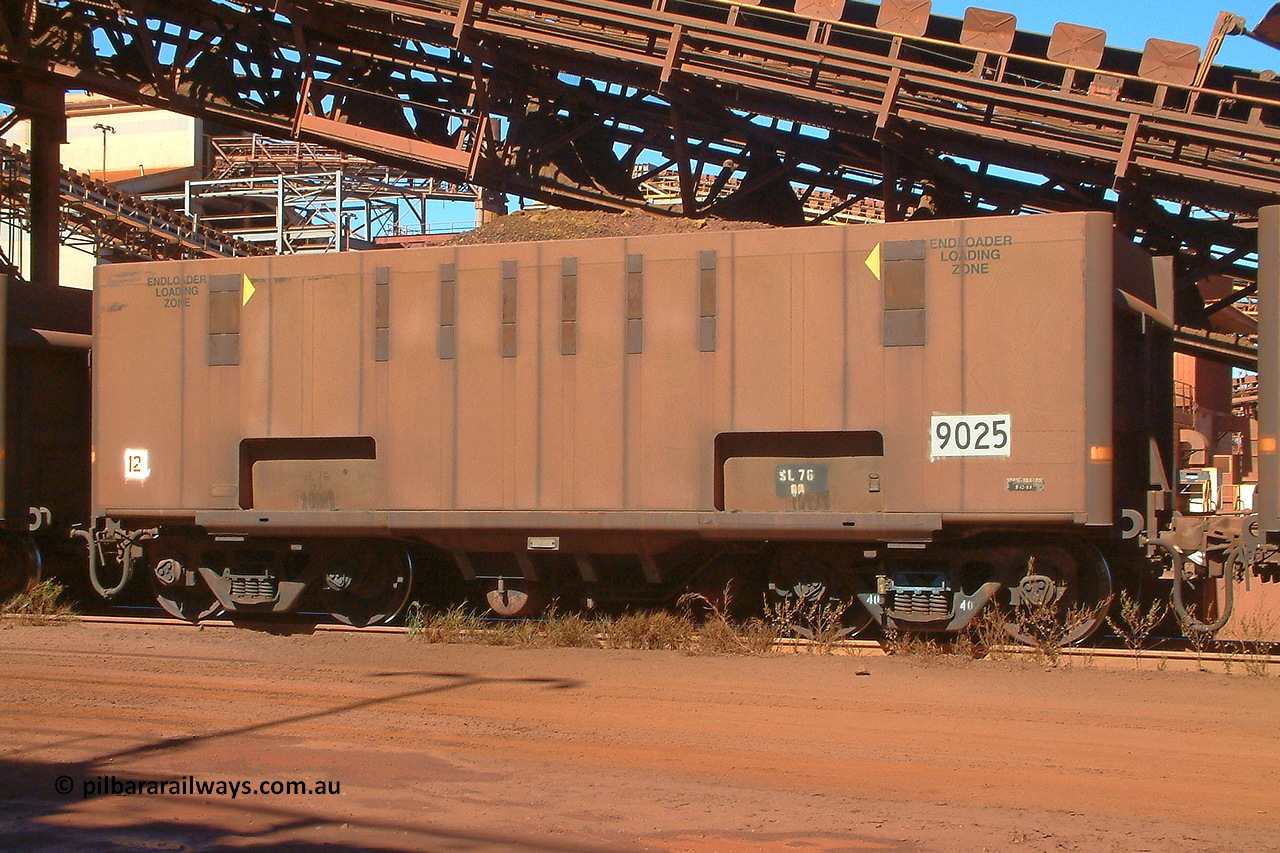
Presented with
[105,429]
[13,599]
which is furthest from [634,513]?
[13,599]

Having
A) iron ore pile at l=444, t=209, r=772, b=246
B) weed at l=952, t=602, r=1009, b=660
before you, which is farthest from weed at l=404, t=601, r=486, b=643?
iron ore pile at l=444, t=209, r=772, b=246

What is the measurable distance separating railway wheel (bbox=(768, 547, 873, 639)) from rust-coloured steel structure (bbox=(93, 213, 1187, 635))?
0.03 m

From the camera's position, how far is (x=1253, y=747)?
6523mm

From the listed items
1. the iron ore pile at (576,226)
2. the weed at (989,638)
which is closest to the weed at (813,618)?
the weed at (989,638)

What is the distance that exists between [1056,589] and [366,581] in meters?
6.07

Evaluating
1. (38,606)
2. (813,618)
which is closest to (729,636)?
(813,618)

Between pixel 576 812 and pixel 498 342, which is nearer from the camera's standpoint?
pixel 576 812

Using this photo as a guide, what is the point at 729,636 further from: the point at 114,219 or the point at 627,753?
the point at 114,219

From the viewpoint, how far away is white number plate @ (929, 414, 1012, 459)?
881cm

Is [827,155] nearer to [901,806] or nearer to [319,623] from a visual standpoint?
[319,623]

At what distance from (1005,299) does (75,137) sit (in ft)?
145

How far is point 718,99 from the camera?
1479 centimetres

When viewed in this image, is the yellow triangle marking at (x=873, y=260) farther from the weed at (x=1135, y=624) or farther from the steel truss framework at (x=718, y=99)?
the steel truss framework at (x=718, y=99)

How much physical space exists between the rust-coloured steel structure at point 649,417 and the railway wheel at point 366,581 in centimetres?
3
